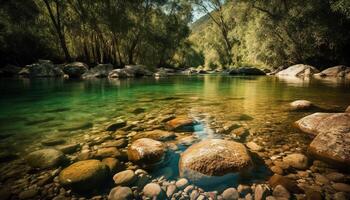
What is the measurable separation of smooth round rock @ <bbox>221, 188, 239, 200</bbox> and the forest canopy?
15.1 metres

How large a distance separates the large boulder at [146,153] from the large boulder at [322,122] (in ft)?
9.41

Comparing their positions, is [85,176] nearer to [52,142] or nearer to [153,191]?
[153,191]

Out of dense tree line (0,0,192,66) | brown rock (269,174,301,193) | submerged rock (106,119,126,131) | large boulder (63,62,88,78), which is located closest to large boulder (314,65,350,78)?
submerged rock (106,119,126,131)

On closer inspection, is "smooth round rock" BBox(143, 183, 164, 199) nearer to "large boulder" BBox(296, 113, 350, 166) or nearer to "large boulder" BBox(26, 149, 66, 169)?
"large boulder" BBox(26, 149, 66, 169)

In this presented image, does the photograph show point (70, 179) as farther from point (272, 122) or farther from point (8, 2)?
point (8, 2)

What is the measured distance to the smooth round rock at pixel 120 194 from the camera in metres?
2.34

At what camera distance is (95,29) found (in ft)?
97.9

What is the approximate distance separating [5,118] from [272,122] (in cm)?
680

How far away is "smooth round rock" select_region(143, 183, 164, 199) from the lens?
7.86 ft

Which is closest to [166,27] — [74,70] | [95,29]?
[95,29]

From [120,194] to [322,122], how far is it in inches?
155

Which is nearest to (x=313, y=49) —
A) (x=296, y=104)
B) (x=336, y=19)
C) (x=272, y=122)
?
(x=336, y=19)

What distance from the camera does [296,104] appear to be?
21.4 feet

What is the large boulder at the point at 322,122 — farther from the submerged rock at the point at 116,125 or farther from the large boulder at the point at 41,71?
the large boulder at the point at 41,71
